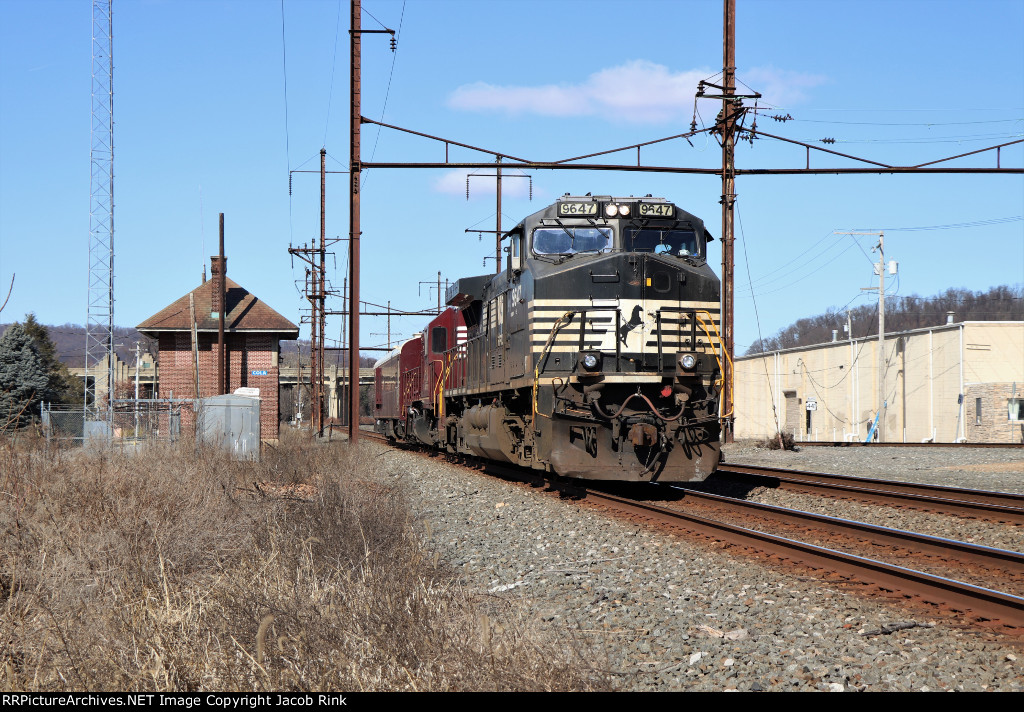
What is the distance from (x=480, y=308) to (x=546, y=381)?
5.45m

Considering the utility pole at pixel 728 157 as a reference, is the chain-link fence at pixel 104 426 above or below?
below

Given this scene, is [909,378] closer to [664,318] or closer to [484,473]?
[484,473]

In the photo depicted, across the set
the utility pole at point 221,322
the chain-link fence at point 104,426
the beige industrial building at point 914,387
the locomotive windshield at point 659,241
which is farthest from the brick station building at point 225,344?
the locomotive windshield at point 659,241

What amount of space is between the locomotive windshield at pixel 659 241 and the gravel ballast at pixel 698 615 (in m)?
4.08

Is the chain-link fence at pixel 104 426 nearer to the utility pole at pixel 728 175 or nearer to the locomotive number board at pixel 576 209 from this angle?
the locomotive number board at pixel 576 209

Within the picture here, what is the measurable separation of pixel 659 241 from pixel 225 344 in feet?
104

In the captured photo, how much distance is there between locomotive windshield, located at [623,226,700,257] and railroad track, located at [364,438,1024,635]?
3.55 m

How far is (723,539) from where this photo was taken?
8.80m

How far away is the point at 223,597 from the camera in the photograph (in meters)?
5.96

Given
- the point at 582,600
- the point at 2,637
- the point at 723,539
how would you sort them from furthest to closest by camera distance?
1. the point at 723,539
2. the point at 582,600
3. the point at 2,637

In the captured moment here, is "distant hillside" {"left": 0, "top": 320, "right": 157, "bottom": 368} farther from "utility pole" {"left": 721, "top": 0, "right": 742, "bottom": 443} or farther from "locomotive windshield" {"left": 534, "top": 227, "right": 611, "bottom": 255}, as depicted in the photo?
"utility pole" {"left": 721, "top": 0, "right": 742, "bottom": 443}

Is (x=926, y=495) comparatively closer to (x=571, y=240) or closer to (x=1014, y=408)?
(x=571, y=240)

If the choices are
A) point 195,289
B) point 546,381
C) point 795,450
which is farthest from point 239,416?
point 195,289

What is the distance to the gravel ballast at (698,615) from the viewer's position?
4.62 metres
